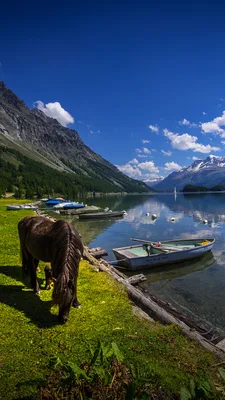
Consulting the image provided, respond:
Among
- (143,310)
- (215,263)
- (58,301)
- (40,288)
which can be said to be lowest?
(215,263)

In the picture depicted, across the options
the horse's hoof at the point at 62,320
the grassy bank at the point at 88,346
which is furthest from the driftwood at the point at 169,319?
the horse's hoof at the point at 62,320

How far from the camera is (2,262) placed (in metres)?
14.4

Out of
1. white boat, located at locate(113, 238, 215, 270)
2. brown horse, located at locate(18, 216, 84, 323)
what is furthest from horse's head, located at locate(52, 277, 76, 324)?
white boat, located at locate(113, 238, 215, 270)

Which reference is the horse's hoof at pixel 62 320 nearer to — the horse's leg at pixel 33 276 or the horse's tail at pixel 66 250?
the horse's tail at pixel 66 250

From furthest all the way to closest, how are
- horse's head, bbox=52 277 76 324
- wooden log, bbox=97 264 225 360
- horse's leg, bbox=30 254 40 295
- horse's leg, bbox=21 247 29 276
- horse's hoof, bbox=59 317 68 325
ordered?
horse's leg, bbox=21 247 29 276 → horse's leg, bbox=30 254 40 295 → horse's hoof, bbox=59 317 68 325 → wooden log, bbox=97 264 225 360 → horse's head, bbox=52 277 76 324

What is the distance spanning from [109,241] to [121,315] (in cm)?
2875

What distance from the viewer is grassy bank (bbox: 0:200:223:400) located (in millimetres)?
5363

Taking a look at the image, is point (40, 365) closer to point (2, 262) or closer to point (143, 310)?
point (143, 310)

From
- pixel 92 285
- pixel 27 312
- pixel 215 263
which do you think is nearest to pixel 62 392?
pixel 27 312

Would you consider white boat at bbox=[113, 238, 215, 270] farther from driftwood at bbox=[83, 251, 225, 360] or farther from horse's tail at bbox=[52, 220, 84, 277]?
horse's tail at bbox=[52, 220, 84, 277]

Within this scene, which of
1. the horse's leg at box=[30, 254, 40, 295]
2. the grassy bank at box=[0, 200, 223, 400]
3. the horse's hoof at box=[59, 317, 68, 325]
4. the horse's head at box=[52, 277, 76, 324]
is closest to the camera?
the grassy bank at box=[0, 200, 223, 400]

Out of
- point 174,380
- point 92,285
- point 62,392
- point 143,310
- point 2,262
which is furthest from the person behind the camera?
point 2,262

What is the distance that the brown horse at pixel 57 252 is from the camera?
7.40 metres

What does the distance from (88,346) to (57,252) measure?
9.97 ft
